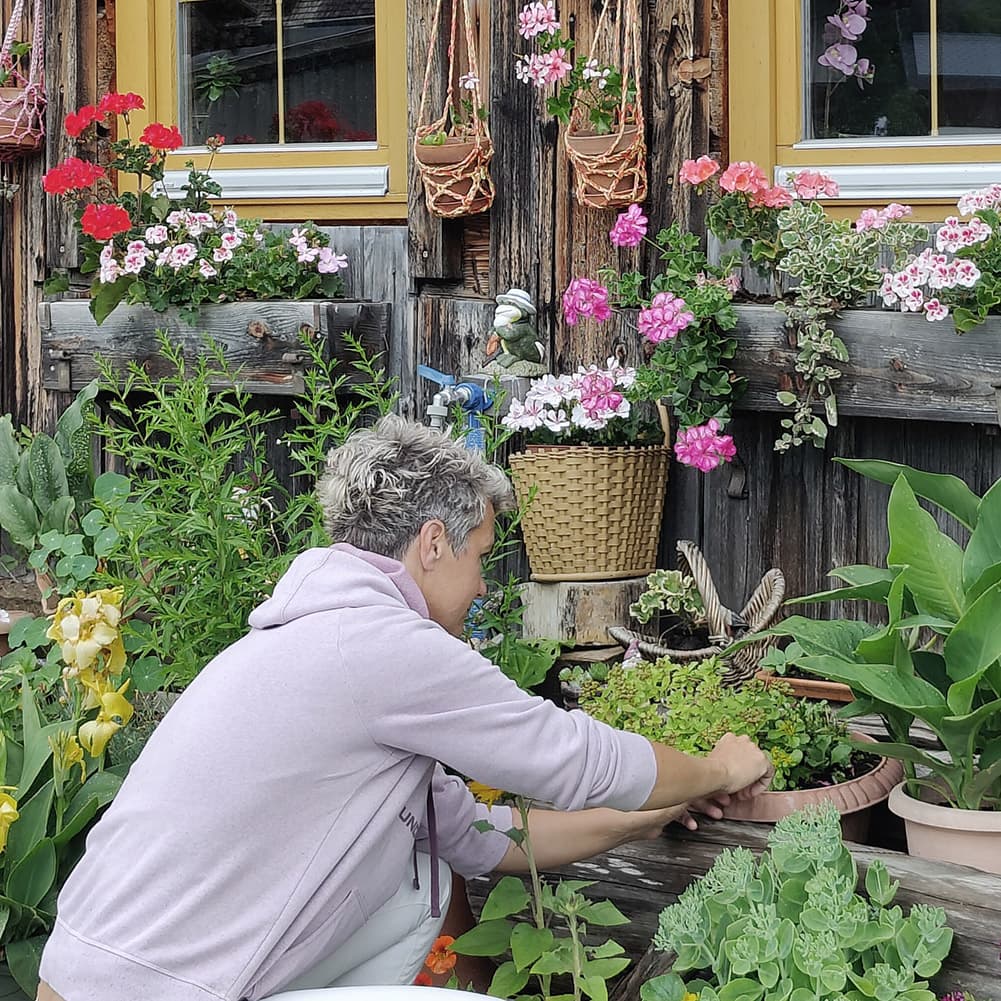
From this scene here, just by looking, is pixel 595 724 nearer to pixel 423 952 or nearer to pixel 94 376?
pixel 423 952

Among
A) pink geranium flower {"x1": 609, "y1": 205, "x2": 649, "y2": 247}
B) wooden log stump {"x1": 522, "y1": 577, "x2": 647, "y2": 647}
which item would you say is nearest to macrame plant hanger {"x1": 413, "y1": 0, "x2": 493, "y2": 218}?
pink geranium flower {"x1": 609, "y1": 205, "x2": 649, "y2": 247}

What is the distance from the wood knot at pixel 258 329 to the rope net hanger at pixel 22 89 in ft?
3.85

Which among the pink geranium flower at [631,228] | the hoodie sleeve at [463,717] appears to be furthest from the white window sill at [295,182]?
the hoodie sleeve at [463,717]

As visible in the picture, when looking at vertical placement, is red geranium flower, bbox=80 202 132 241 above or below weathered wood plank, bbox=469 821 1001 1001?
above

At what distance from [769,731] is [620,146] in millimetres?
1469

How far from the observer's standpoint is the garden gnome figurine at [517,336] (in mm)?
3648

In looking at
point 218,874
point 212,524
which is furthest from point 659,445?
point 218,874

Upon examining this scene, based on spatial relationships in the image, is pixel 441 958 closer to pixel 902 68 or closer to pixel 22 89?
pixel 902 68

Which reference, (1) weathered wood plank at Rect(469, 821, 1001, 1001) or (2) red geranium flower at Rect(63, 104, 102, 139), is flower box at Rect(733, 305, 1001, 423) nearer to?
(1) weathered wood plank at Rect(469, 821, 1001, 1001)

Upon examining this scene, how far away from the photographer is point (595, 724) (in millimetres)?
2221

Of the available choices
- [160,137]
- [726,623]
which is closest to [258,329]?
Result: [160,137]

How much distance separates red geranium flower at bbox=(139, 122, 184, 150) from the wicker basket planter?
143cm

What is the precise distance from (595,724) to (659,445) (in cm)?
142

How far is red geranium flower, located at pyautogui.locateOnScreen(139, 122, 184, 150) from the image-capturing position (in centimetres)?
415
